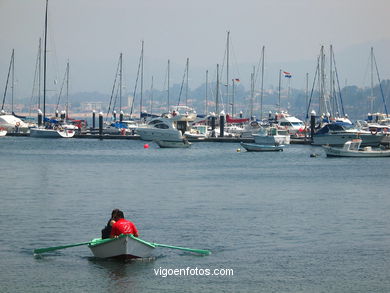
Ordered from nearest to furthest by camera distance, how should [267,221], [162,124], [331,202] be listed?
[267,221], [331,202], [162,124]

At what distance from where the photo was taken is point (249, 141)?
119312 millimetres

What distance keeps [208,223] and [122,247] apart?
34.6 feet

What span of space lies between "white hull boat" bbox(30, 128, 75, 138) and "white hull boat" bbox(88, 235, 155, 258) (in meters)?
103

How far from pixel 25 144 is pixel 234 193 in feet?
234

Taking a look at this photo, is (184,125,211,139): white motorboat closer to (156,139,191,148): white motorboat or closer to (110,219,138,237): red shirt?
(156,139,191,148): white motorboat

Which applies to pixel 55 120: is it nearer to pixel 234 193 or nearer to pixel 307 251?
pixel 234 193

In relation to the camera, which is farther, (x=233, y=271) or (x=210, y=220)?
(x=210, y=220)

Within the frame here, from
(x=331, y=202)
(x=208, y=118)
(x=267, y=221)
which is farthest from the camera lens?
(x=208, y=118)

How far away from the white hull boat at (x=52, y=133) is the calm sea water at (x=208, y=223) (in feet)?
167

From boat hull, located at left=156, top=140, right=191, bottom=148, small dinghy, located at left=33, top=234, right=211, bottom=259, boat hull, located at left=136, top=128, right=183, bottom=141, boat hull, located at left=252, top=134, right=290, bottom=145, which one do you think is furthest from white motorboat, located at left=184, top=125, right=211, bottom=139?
small dinghy, located at left=33, top=234, right=211, bottom=259

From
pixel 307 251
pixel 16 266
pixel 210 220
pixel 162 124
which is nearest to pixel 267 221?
pixel 210 220

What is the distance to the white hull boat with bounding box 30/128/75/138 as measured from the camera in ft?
434

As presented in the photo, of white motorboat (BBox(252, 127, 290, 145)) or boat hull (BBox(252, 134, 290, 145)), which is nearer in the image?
boat hull (BBox(252, 134, 290, 145))

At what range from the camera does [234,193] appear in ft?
181
